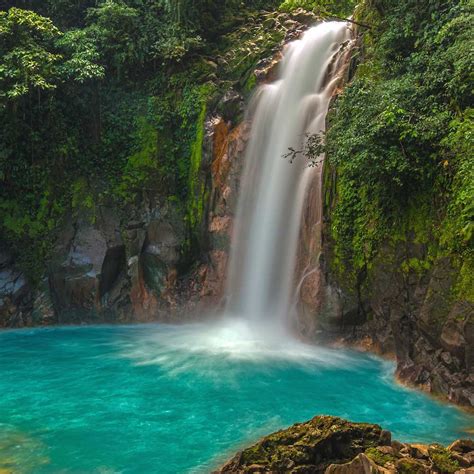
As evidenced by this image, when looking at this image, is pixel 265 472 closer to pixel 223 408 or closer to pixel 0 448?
pixel 223 408

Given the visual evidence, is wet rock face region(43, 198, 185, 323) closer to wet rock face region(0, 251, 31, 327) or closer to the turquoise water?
wet rock face region(0, 251, 31, 327)

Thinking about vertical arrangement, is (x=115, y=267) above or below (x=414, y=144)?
below

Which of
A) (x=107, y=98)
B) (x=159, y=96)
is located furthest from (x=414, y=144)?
(x=107, y=98)

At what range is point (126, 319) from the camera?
1424 cm

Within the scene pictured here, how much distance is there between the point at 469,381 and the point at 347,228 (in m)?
4.05

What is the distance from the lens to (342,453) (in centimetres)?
529

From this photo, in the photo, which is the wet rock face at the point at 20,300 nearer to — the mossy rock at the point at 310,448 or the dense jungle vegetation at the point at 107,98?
the dense jungle vegetation at the point at 107,98

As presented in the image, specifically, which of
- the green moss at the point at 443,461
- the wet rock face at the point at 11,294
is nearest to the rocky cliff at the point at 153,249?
the wet rock face at the point at 11,294

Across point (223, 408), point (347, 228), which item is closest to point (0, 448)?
point (223, 408)

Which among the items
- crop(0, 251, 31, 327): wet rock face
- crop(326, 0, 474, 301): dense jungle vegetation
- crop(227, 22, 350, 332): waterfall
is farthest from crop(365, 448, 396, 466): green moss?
crop(0, 251, 31, 327): wet rock face

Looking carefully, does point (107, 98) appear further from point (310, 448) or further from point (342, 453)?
point (342, 453)

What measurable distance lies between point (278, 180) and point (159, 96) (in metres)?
5.49

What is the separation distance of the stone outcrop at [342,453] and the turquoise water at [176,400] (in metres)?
1.02

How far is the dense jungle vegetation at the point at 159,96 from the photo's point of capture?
9.28 meters
